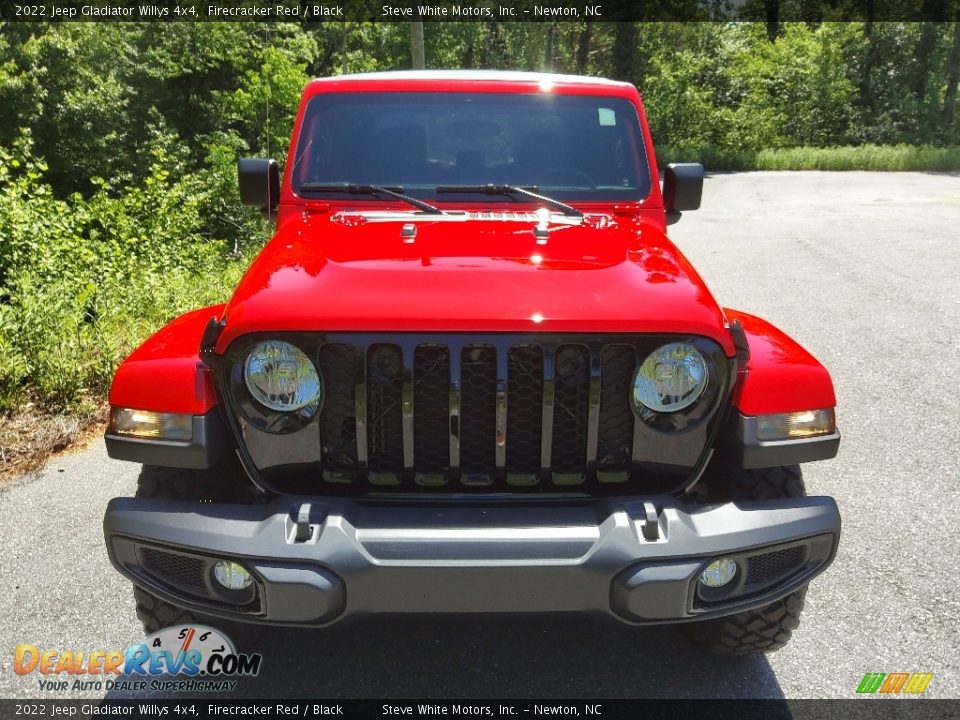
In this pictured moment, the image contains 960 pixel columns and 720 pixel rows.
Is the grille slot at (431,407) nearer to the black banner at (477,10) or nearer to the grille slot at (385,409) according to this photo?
the grille slot at (385,409)

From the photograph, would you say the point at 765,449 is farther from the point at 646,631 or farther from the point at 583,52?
the point at 583,52

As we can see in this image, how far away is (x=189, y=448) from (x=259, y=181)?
1746mm

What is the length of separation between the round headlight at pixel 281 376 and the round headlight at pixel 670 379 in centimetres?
85

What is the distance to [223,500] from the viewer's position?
8.48 ft

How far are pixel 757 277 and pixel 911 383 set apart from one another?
15.2 feet

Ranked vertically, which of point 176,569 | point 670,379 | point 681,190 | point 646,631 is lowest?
point 646,631

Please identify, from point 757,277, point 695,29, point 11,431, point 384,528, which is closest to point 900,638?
point 384,528

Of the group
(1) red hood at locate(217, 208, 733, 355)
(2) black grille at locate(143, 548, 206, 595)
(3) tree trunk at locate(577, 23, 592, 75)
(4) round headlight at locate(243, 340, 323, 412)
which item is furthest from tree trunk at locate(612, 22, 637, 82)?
(2) black grille at locate(143, 548, 206, 595)

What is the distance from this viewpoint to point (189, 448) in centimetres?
240

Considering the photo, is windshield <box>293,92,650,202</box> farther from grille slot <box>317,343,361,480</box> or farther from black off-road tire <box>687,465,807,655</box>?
black off-road tire <box>687,465,807,655</box>

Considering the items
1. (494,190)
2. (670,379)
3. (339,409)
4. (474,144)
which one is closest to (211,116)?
(474,144)

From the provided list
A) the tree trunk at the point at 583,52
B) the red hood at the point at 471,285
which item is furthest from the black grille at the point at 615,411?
the tree trunk at the point at 583,52

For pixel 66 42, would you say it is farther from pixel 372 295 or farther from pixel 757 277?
pixel 372 295

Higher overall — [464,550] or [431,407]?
[431,407]
